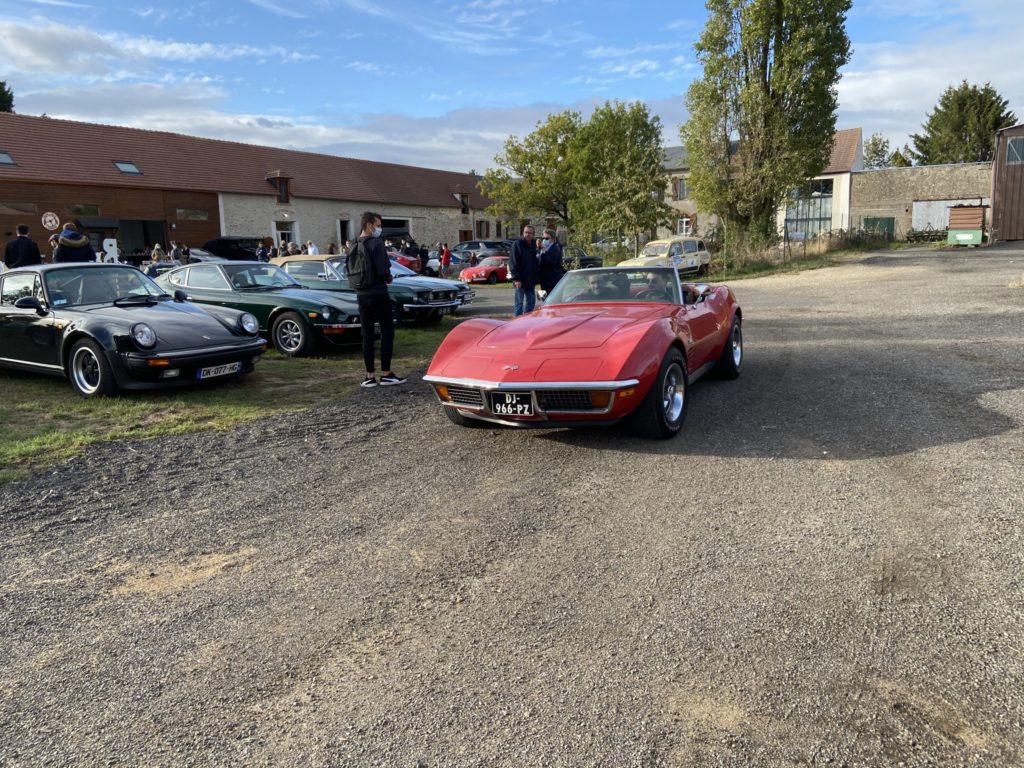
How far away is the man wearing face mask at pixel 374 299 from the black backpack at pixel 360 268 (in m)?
0.02

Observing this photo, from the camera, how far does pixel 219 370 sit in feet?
24.7

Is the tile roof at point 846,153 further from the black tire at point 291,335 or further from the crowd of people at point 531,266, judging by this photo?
the black tire at point 291,335

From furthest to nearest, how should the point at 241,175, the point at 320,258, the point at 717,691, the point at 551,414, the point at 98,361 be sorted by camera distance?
the point at 241,175
the point at 320,258
the point at 98,361
the point at 551,414
the point at 717,691

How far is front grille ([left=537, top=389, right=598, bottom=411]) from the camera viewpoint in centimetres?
488

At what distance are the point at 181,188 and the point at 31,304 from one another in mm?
33616

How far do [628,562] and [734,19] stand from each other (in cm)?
3311

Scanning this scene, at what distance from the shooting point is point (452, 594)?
123 inches

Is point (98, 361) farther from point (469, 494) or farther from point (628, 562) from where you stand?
point (628, 562)

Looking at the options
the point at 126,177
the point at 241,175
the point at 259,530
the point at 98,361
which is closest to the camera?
the point at 259,530

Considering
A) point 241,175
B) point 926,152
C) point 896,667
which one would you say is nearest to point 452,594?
point 896,667

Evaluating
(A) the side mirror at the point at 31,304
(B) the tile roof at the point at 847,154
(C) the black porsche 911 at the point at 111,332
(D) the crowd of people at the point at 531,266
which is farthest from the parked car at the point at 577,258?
(B) the tile roof at the point at 847,154

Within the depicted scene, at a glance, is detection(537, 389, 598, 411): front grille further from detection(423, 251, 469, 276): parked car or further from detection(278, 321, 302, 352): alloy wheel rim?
Result: detection(423, 251, 469, 276): parked car

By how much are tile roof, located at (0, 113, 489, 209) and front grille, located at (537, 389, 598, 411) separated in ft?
119

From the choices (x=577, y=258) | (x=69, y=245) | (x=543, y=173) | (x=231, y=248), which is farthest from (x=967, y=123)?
(x=69, y=245)
